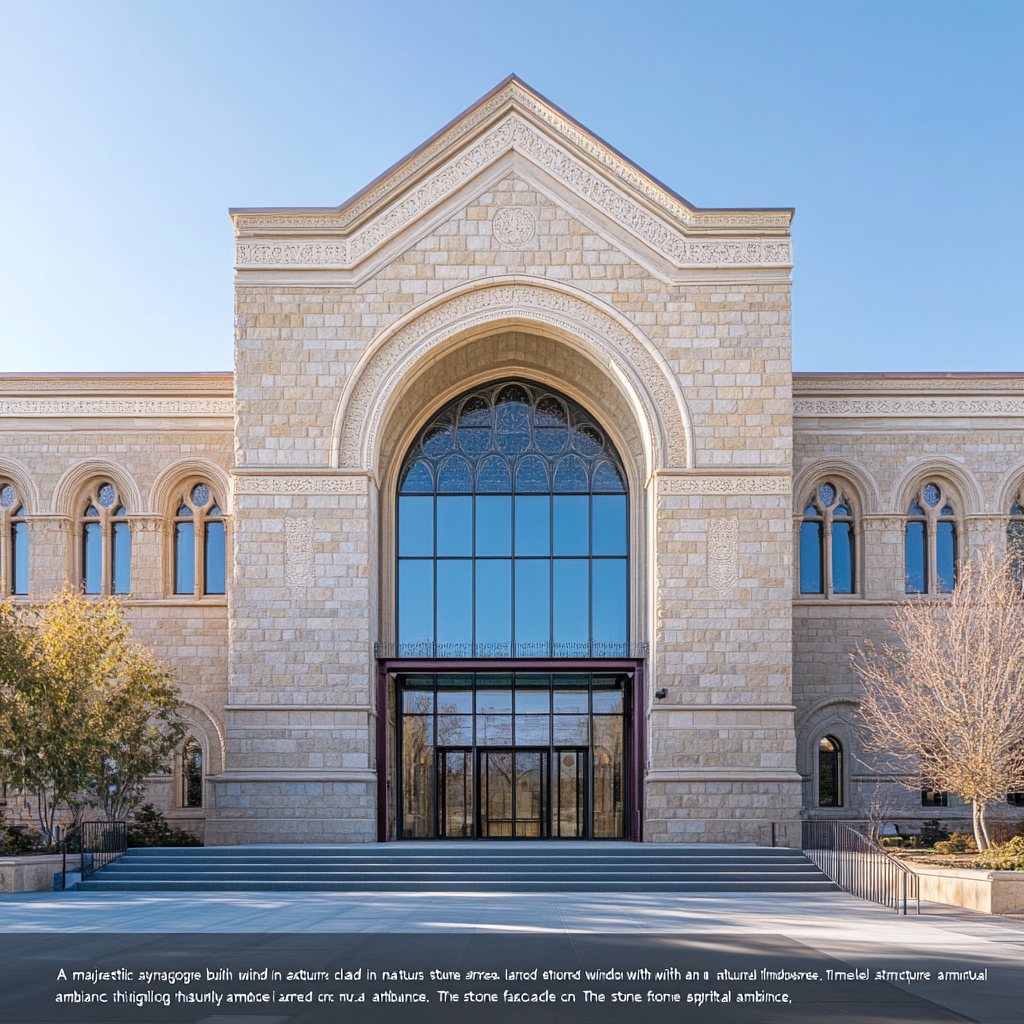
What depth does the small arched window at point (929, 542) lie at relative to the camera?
26531 mm

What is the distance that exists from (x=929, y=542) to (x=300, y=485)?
15.7m

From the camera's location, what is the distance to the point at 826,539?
87.9 ft

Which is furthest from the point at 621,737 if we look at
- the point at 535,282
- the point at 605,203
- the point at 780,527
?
the point at 605,203

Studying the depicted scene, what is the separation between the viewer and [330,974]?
10.4 metres

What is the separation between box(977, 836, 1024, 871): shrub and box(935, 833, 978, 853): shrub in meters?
3.96

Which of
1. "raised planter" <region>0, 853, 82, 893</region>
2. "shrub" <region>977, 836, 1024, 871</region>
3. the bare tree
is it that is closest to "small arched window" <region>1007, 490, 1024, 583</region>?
the bare tree

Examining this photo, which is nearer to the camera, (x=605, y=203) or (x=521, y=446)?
(x=605, y=203)

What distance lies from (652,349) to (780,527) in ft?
16.3

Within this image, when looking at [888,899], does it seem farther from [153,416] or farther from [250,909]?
[153,416]

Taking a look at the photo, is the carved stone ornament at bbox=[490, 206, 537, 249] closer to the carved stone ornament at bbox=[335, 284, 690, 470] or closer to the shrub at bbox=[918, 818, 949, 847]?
the carved stone ornament at bbox=[335, 284, 690, 470]

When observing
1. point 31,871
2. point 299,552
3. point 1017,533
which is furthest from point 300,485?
point 1017,533

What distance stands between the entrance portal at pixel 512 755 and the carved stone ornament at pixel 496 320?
6.06m

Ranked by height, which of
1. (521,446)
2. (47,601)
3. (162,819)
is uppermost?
(521,446)

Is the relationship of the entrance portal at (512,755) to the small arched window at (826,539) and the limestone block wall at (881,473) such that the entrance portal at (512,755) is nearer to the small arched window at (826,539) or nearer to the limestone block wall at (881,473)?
the limestone block wall at (881,473)
